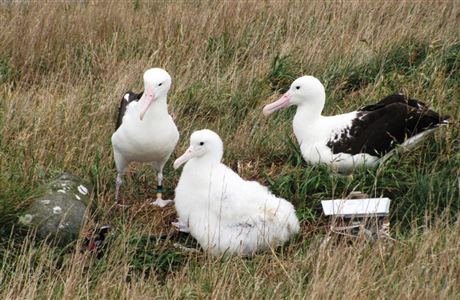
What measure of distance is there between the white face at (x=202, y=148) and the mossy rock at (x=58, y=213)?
0.61m

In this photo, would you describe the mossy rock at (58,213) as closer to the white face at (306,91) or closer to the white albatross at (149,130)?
the white albatross at (149,130)

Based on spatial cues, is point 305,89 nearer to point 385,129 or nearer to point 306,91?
point 306,91

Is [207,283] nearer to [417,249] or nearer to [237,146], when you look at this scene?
[417,249]

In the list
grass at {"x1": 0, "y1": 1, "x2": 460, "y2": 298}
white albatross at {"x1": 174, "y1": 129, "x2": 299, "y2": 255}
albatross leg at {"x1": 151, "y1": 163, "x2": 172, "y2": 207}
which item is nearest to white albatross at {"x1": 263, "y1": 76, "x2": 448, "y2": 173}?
grass at {"x1": 0, "y1": 1, "x2": 460, "y2": 298}

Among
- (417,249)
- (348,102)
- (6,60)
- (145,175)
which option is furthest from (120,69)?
(417,249)

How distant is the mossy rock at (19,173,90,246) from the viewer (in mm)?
4730

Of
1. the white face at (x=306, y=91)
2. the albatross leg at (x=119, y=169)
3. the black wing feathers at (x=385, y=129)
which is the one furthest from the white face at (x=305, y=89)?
the albatross leg at (x=119, y=169)

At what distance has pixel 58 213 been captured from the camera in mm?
4848

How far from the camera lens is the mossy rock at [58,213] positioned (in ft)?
15.5

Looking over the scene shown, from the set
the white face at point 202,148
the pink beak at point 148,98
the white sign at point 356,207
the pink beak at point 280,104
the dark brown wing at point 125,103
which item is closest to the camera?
the white sign at point 356,207

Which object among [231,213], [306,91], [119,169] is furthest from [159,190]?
[306,91]

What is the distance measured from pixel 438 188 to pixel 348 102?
1.73 metres

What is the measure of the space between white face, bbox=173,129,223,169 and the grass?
0.46 metres

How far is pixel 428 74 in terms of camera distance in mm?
7031
